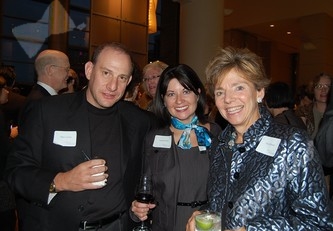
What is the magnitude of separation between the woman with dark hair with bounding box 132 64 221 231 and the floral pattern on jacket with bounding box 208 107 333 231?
0.68 metres

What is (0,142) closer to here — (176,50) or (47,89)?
(47,89)

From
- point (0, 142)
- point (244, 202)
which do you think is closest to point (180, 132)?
point (244, 202)

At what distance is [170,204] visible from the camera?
2.26 m

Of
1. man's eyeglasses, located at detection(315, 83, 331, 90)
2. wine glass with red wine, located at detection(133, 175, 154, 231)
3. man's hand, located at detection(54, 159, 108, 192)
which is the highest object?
→ man's eyeglasses, located at detection(315, 83, 331, 90)

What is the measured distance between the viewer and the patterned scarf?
240 cm

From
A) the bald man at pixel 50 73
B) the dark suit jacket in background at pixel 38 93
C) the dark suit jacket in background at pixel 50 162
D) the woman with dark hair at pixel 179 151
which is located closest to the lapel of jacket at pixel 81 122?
the dark suit jacket in background at pixel 50 162

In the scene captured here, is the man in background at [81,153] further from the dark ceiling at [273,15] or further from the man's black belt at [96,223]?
the dark ceiling at [273,15]

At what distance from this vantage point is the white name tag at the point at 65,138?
6.50 feet

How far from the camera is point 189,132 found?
245 cm

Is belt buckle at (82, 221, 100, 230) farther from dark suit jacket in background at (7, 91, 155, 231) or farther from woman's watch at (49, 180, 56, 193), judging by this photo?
woman's watch at (49, 180, 56, 193)

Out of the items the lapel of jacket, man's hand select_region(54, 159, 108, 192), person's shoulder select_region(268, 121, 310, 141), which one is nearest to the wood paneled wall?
the lapel of jacket

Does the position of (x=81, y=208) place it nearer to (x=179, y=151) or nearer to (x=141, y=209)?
(x=141, y=209)

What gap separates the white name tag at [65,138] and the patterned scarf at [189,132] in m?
0.77

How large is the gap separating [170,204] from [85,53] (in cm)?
788
